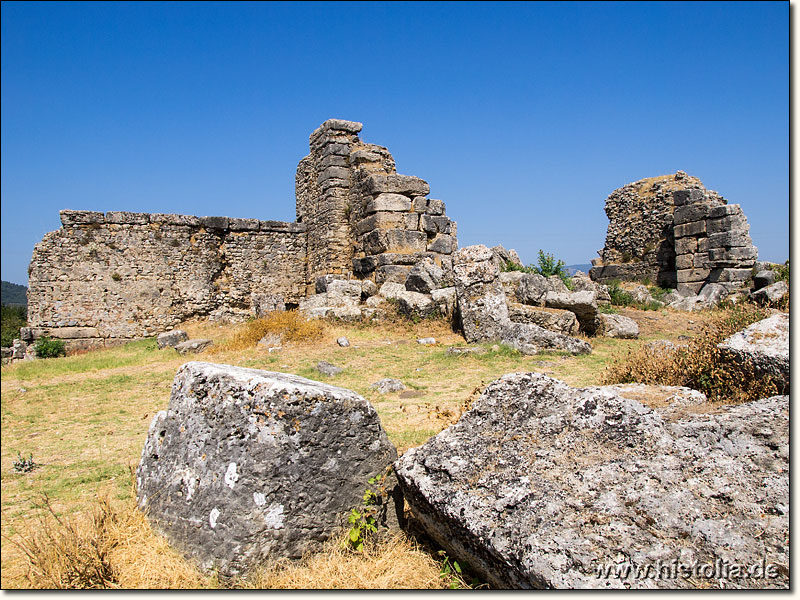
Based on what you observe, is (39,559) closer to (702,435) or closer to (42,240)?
(702,435)

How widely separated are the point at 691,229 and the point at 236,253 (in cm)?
1395

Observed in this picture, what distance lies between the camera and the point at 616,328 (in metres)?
11.3

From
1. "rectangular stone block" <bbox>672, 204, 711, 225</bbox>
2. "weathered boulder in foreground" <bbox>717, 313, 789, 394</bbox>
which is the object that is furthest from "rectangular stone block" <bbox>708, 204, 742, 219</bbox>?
"weathered boulder in foreground" <bbox>717, 313, 789, 394</bbox>

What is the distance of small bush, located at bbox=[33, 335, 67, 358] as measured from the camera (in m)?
12.2

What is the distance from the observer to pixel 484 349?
962cm

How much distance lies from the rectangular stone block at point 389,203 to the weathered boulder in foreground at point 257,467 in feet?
35.0

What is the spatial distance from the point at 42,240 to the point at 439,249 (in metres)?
8.84

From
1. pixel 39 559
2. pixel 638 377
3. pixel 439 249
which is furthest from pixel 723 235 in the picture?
pixel 39 559

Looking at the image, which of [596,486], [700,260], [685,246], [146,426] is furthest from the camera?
[685,246]

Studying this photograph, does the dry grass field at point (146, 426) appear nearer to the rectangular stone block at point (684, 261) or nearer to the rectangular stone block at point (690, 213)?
the rectangular stone block at point (684, 261)

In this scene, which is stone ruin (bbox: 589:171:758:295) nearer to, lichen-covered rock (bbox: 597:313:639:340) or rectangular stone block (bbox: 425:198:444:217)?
lichen-covered rock (bbox: 597:313:639:340)

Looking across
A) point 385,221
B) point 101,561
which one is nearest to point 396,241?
point 385,221

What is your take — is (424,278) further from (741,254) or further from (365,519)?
(741,254)

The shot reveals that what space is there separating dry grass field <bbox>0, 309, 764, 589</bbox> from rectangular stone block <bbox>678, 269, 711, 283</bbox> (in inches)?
184
